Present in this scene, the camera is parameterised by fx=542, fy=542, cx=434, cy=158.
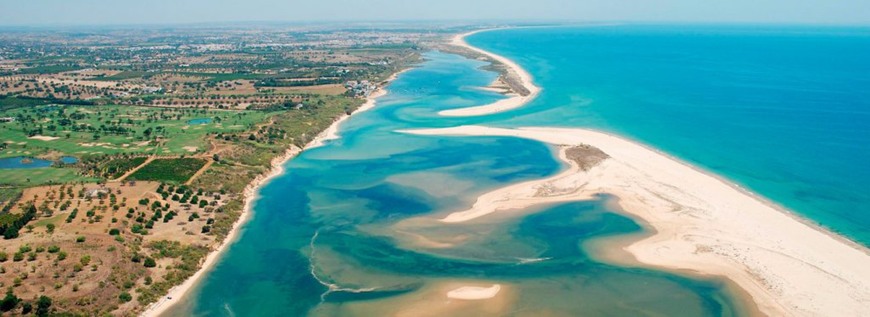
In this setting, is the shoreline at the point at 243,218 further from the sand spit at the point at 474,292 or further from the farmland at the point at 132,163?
the sand spit at the point at 474,292

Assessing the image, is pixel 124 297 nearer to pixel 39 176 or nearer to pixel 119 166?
pixel 119 166

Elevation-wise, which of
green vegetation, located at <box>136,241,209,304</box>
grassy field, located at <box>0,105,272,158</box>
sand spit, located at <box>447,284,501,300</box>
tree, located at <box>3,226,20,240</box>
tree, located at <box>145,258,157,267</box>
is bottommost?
sand spit, located at <box>447,284,501,300</box>

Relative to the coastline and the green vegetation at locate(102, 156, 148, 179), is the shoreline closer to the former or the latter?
the green vegetation at locate(102, 156, 148, 179)

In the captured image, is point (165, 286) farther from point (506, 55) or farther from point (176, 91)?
point (506, 55)

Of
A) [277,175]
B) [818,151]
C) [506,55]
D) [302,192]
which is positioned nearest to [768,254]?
[818,151]

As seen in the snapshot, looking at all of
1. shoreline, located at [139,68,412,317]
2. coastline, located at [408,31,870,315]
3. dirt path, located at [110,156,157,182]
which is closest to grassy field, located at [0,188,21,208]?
dirt path, located at [110,156,157,182]

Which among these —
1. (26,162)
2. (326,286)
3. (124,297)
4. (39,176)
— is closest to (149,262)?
(124,297)

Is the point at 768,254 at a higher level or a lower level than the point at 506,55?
lower
